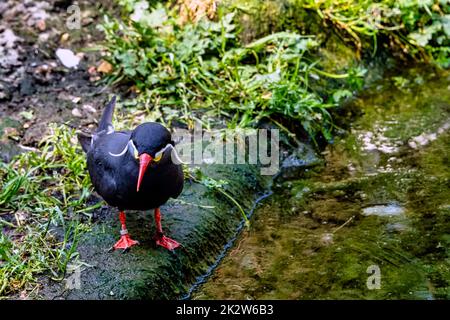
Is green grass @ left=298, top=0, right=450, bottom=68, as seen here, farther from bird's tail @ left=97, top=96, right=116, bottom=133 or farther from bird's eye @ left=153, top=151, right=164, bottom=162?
bird's eye @ left=153, top=151, right=164, bottom=162

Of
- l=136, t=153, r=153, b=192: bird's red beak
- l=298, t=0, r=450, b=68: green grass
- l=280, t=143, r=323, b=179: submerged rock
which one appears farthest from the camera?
l=298, t=0, r=450, b=68: green grass

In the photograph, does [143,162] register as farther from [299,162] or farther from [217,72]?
[217,72]

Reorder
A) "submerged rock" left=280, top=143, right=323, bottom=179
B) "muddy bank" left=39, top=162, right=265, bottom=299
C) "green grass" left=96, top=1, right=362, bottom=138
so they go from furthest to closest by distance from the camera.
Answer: "green grass" left=96, top=1, right=362, bottom=138
"submerged rock" left=280, top=143, right=323, bottom=179
"muddy bank" left=39, top=162, right=265, bottom=299

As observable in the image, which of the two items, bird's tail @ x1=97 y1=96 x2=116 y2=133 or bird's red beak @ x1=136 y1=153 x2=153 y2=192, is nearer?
bird's red beak @ x1=136 y1=153 x2=153 y2=192

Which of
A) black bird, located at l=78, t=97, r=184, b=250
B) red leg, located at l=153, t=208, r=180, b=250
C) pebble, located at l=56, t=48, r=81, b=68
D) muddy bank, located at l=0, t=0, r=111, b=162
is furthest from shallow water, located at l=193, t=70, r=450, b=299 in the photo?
pebble, located at l=56, t=48, r=81, b=68

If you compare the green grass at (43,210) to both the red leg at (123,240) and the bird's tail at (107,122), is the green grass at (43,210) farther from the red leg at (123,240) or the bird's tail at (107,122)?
Result: the bird's tail at (107,122)

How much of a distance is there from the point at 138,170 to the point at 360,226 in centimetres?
154

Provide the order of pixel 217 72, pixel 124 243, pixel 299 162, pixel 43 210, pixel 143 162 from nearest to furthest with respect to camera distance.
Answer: pixel 143 162
pixel 124 243
pixel 43 210
pixel 299 162
pixel 217 72

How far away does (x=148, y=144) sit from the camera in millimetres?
3602

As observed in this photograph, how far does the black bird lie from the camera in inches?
143

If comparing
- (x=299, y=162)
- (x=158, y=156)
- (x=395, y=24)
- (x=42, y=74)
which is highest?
(x=158, y=156)

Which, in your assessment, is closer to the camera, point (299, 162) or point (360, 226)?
point (360, 226)

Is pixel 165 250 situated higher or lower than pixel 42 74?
higher

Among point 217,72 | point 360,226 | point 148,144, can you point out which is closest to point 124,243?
point 148,144
